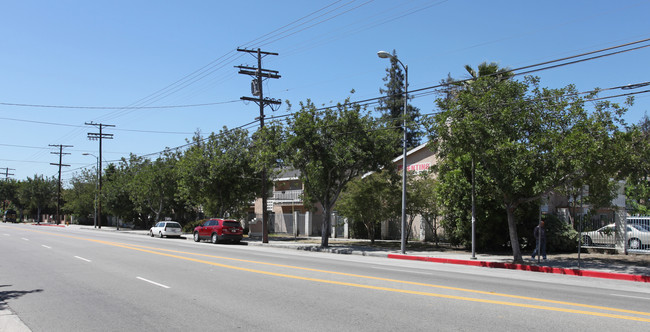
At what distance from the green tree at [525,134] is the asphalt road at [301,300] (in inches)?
160

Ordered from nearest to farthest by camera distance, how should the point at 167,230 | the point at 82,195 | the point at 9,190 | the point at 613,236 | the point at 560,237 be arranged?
the point at 613,236 < the point at 560,237 < the point at 167,230 < the point at 82,195 < the point at 9,190

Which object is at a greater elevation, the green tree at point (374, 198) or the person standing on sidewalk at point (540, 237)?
the green tree at point (374, 198)

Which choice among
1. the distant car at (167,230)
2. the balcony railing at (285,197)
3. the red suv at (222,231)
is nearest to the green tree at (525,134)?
the red suv at (222,231)

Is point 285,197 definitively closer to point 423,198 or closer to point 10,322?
point 423,198

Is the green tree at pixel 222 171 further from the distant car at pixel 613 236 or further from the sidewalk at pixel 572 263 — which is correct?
the distant car at pixel 613 236

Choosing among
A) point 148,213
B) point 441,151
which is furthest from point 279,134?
point 148,213

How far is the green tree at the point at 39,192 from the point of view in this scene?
83.2 meters

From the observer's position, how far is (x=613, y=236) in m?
21.3

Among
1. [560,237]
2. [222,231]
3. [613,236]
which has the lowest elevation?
[222,231]

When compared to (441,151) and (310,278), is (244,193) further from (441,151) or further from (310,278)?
(310,278)

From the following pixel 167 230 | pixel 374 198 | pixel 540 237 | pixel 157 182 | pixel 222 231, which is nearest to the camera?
pixel 540 237

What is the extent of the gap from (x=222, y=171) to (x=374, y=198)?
1357cm

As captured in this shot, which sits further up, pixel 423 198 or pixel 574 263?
pixel 423 198

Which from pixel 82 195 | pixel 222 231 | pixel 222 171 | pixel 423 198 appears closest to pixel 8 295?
pixel 423 198
